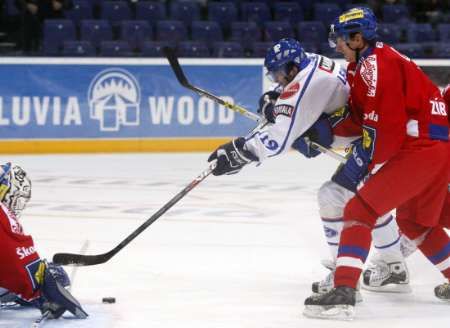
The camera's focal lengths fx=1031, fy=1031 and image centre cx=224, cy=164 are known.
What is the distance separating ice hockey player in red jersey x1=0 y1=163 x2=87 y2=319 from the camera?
3.31 meters

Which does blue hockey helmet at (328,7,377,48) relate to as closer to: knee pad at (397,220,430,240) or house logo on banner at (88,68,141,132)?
knee pad at (397,220,430,240)

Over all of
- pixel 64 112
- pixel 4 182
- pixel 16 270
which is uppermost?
pixel 4 182

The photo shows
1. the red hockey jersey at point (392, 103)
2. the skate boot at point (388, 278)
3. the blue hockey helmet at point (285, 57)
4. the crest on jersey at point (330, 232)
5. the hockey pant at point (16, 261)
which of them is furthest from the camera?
the skate boot at point (388, 278)

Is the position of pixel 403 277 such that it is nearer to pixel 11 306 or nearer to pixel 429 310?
pixel 429 310

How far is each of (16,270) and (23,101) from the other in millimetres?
5585

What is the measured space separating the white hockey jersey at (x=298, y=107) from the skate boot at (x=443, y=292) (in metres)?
0.80

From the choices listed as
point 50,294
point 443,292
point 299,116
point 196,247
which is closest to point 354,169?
point 299,116

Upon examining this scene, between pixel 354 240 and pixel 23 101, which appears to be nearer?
pixel 354 240

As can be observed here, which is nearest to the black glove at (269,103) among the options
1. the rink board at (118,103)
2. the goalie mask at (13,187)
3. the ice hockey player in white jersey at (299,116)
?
the ice hockey player in white jersey at (299,116)

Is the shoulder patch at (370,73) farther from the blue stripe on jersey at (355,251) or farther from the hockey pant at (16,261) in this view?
the hockey pant at (16,261)

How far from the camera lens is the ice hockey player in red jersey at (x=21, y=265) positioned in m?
3.31

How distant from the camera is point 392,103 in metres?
3.46

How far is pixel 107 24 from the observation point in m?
9.32

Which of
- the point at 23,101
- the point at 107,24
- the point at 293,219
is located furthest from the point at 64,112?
the point at 293,219
